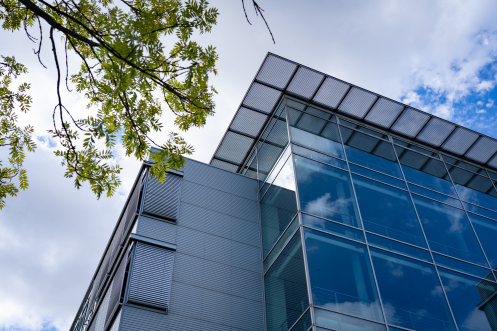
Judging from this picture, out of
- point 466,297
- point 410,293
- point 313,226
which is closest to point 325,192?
point 313,226

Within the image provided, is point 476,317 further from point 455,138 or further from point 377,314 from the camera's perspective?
point 455,138

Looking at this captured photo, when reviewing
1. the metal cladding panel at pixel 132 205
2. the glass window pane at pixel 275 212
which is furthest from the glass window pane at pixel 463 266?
the metal cladding panel at pixel 132 205

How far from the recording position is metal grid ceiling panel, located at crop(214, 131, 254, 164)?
17344 mm

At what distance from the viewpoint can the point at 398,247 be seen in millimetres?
12766

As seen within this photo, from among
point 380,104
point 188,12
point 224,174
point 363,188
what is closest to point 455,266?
point 363,188

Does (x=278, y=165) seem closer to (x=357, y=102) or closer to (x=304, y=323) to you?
(x=357, y=102)

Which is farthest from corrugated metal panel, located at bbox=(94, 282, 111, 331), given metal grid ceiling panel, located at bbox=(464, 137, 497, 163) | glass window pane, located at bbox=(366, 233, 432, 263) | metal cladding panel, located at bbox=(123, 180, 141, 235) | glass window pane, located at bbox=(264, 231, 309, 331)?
metal grid ceiling panel, located at bbox=(464, 137, 497, 163)

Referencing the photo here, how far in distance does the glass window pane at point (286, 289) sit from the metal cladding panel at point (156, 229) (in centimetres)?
308

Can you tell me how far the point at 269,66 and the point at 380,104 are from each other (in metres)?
4.54

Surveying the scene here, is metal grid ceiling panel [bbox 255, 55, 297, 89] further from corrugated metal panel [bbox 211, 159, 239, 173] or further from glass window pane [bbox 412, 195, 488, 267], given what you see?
glass window pane [bbox 412, 195, 488, 267]

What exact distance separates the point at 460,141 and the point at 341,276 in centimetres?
997

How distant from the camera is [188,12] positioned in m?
5.43

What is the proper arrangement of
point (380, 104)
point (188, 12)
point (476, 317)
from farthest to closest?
point (380, 104) → point (476, 317) → point (188, 12)

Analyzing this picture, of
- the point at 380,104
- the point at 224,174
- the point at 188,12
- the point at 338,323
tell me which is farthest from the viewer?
the point at 380,104
